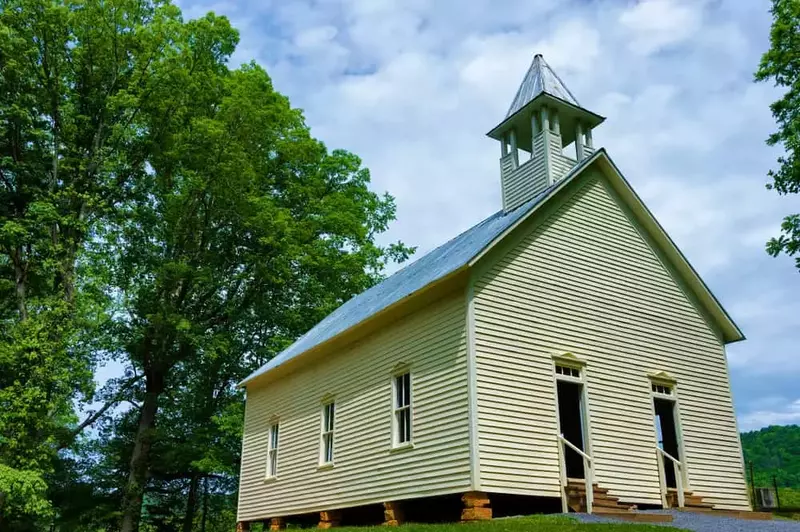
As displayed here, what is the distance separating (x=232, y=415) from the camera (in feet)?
83.5

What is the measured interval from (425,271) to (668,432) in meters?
6.89

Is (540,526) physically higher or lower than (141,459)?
lower

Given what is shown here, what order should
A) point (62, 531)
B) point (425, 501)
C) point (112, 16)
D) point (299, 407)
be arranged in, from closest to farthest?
1. point (425, 501)
2. point (299, 407)
3. point (112, 16)
4. point (62, 531)

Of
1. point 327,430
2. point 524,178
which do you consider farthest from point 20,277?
point 524,178

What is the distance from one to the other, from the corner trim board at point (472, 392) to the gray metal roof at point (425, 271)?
0.77m

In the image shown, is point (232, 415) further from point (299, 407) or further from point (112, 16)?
point (112, 16)

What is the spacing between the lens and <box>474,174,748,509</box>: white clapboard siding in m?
13.7

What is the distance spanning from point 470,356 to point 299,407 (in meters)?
8.20

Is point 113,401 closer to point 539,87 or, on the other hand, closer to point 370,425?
point 370,425

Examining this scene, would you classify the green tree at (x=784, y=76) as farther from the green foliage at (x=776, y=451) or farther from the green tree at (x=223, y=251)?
the green foliage at (x=776, y=451)

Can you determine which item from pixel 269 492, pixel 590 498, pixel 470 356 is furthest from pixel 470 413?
pixel 269 492

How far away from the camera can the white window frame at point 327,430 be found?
59.4 ft

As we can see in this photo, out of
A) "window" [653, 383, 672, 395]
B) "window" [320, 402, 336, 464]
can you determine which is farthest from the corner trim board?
"window" [320, 402, 336, 464]

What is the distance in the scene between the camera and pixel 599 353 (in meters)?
15.6
